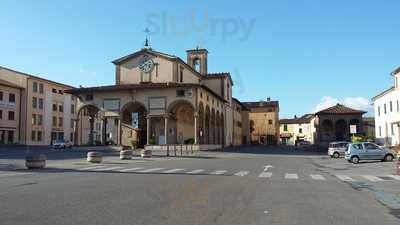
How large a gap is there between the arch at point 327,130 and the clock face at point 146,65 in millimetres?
35720

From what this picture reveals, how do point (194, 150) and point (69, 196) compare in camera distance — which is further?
point (194, 150)

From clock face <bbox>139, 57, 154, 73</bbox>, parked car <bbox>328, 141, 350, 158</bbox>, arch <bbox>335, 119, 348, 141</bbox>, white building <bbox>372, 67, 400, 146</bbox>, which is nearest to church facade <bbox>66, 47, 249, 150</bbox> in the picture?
clock face <bbox>139, 57, 154, 73</bbox>

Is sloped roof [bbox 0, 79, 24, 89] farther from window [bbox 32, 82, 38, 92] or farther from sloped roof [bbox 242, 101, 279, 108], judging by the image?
sloped roof [bbox 242, 101, 279, 108]

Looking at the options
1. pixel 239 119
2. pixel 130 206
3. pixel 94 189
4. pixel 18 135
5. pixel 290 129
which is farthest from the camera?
pixel 290 129

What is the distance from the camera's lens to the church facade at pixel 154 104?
53.4 m

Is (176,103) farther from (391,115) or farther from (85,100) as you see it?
(391,115)

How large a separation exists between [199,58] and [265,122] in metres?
55.9

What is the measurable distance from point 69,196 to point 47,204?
1.43 m

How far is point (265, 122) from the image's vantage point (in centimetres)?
12556

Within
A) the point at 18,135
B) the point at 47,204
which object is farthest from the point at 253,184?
the point at 18,135

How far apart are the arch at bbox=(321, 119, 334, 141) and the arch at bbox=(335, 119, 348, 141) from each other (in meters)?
0.90

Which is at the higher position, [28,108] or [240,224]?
[28,108]

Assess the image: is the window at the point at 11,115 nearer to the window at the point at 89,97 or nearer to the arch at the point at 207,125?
the window at the point at 89,97

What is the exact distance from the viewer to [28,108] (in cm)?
7569
